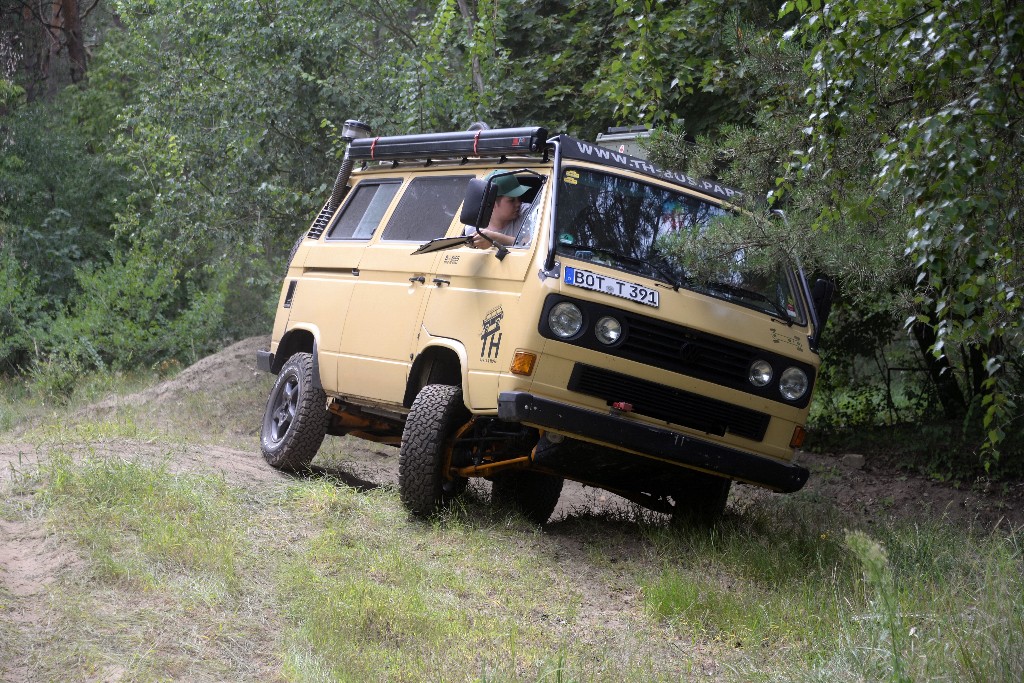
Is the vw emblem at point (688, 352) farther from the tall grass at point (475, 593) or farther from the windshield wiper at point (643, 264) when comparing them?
the tall grass at point (475, 593)

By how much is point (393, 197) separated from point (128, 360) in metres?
10.4

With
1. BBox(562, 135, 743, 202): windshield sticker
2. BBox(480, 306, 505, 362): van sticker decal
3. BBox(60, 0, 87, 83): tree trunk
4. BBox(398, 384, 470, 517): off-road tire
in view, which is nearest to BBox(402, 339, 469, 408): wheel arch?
BBox(398, 384, 470, 517): off-road tire

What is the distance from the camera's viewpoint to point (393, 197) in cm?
820

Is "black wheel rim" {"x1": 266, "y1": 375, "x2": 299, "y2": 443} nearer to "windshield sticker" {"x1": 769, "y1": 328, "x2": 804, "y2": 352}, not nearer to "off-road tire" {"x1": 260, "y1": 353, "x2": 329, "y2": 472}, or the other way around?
"off-road tire" {"x1": 260, "y1": 353, "x2": 329, "y2": 472}

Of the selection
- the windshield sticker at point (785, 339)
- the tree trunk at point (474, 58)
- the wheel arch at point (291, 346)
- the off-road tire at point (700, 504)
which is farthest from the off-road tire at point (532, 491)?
the tree trunk at point (474, 58)

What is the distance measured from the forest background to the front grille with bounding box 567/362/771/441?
0.85 metres

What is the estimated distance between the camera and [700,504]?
24.1 feet

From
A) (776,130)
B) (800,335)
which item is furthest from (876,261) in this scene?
(776,130)

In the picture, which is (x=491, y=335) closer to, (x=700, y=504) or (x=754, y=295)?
(x=754, y=295)

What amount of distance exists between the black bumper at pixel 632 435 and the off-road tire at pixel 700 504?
795 millimetres

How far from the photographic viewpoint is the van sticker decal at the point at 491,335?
6402 mm

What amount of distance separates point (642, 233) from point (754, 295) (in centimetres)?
74

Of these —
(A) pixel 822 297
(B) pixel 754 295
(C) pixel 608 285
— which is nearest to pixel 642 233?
(C) pixel 608 285

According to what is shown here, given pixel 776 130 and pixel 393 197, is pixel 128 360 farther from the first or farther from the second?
pixel 776 130
